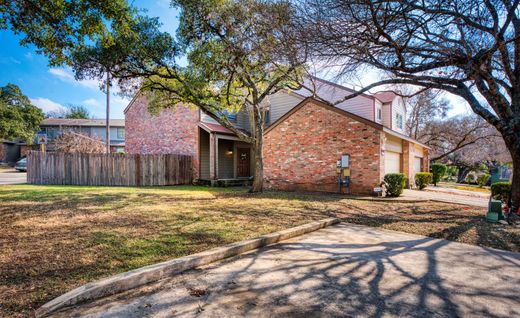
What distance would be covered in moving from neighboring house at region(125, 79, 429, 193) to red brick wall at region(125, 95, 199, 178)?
0.19 ft

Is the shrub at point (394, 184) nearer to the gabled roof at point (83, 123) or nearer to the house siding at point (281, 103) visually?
the house siding at point (281, 103)

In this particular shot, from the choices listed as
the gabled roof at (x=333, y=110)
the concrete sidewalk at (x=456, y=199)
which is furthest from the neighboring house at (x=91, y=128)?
the concrete sidewalk at (x=456, y=199)

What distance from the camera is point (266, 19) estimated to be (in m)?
8.98

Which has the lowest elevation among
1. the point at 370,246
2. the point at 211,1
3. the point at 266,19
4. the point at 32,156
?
the point at 370,246

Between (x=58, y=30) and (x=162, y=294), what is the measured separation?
276 inches

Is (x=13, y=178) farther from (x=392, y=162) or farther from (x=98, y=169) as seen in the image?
(x=392, y=162)

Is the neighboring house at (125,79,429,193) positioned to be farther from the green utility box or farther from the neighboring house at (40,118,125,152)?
the neighboring house at (40,118,125,152)

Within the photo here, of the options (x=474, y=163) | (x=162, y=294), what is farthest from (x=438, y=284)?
(x=474, y=163)

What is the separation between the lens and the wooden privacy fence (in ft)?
51.8

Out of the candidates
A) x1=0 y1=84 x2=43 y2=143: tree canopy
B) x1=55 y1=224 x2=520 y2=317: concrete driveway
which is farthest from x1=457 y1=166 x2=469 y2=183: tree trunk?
x1=0 y1=84 x2=43 y2=143: tree canopy

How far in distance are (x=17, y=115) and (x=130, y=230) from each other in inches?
1505

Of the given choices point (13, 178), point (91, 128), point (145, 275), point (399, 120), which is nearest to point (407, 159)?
point (399, 120)

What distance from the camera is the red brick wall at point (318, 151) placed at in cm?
1220

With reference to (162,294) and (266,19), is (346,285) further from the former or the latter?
(266,19)
